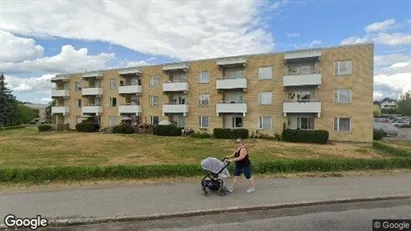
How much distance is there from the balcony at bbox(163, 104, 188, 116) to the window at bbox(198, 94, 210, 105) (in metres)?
1.80

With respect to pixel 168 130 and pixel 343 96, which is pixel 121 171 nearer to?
pixel 168 130

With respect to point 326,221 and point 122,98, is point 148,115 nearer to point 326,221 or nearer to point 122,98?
point 122,98

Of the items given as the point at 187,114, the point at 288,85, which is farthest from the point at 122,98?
the point at 288,85

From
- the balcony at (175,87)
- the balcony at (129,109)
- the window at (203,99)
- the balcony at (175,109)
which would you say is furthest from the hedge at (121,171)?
the balcony at (129,109)

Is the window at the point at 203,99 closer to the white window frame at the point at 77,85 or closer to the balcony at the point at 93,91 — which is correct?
the balcony at the point at 93,91

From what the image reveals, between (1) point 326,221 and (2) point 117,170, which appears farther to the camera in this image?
(2) point 117,170

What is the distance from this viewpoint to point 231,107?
96.9ft

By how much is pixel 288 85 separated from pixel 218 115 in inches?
329

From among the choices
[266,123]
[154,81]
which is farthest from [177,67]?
[266,123]

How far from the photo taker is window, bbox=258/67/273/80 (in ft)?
93.0

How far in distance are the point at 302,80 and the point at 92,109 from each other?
A: 29.3 metres

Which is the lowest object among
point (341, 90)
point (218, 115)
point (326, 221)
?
point (326, 221)

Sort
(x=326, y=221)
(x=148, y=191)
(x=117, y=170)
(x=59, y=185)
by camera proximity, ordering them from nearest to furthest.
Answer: (x=326, y=221), (x=148, y=191), (x=59, y=185), (x=117, y=170)

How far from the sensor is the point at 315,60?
26.2 meters
